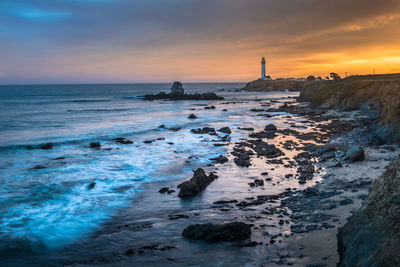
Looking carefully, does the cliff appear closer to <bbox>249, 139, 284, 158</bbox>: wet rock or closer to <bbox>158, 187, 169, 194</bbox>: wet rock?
<bbox>249, 139, 284, 158</bbox>: wet rock

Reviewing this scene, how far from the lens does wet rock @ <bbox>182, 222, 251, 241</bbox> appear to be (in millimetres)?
8523

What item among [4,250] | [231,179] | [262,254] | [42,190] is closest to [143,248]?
[262,254]

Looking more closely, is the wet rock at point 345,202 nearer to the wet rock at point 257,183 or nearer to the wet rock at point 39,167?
the wet rock at point 257,183

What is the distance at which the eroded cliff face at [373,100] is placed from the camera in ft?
64.2

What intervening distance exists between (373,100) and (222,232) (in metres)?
38.1

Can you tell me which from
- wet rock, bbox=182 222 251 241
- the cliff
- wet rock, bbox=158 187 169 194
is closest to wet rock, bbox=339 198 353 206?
wet rock, bbox=182 222 251 241

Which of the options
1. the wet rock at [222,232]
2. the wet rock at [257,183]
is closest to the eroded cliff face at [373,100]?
the wet rock at [257,183]

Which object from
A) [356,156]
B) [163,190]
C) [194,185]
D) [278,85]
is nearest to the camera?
[194,185]

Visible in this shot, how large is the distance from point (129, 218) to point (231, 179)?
5749mm

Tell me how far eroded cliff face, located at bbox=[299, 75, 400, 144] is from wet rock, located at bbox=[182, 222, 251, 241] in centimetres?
1506

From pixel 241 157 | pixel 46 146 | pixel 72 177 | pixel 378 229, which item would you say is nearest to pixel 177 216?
pixel 378 229

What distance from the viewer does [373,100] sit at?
3856 cm

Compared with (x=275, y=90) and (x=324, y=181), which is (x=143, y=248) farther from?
(x=275, y=90)

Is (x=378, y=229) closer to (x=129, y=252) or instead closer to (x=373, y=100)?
(x=129, y=252)
